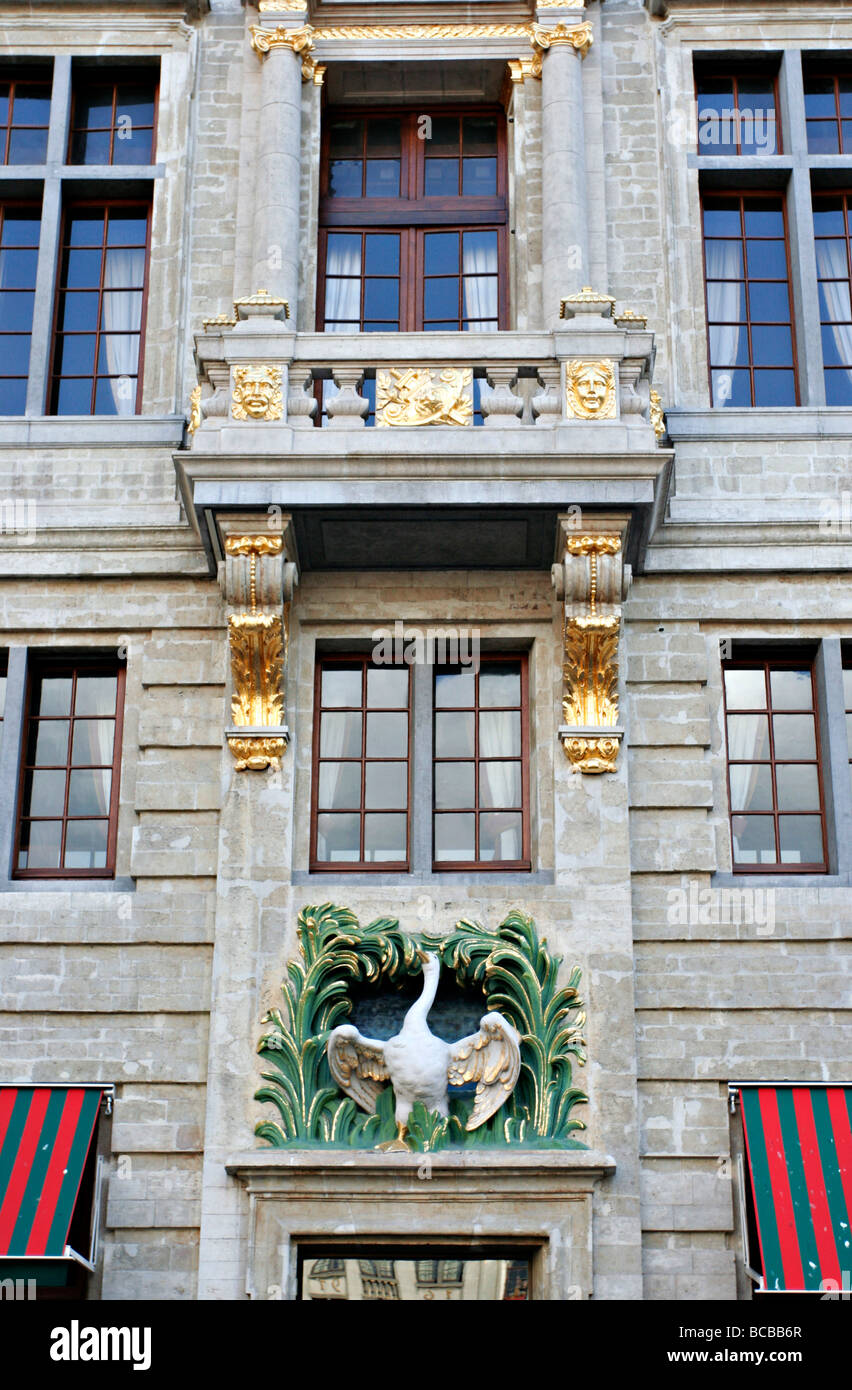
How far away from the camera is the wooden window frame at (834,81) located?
20.6 metres

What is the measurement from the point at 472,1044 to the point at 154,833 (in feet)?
11.8

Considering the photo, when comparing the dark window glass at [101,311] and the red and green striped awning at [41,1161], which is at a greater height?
the dark window glass at [101,311]

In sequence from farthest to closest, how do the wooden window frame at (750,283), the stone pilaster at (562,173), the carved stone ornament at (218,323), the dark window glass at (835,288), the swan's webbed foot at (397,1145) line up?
the dark window glass at (835,288), the wooden window frame at (750,283), the stone pilaster at (562,173), the carved stone ornament at (218,323), the swan's webbed foot at (397,1145)

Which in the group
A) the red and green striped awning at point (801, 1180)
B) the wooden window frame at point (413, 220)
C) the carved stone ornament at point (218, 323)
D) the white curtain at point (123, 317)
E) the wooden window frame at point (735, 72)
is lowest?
the red and green striped awning at point (801, 1180)

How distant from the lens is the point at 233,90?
20703 mm

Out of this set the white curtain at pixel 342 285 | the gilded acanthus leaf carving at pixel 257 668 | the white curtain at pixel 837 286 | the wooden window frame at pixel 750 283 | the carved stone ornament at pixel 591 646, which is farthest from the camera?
the white curtain at pixel 342 285

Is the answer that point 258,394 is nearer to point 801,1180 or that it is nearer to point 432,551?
point 432,551

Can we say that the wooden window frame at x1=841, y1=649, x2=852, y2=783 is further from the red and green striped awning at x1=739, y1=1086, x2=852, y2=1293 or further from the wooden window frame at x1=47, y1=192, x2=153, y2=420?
the wooden window frame at x1=47, y1=192, x2=153, y2=420

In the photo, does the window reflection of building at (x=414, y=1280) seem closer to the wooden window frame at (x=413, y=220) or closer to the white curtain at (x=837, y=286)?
the wooden window frame at (x=413, y=220)

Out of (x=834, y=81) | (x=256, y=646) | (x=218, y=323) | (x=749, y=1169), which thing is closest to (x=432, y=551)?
(x=256, y=646)

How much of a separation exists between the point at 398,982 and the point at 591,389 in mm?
5822

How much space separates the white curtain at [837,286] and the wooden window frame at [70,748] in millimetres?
8285

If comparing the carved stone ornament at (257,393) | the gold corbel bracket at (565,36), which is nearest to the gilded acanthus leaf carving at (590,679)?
the carved stone ornament at (257,393)
